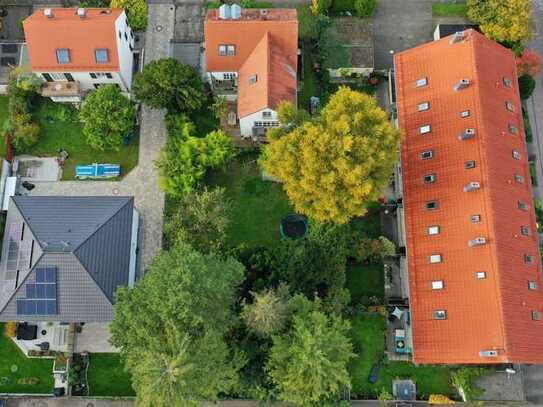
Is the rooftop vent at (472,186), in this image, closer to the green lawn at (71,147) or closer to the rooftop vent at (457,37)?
the rooftop vent at (457,37)

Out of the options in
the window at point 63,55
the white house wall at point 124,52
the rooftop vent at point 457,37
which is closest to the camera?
the rooftop vent at point 457,37

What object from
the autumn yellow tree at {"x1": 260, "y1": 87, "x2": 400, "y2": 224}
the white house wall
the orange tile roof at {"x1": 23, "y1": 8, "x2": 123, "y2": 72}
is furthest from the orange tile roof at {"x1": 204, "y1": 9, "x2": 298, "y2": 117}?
the orange tile roof at {"x1": 23, "y1": 8, "x2": 123, "y2": 72}

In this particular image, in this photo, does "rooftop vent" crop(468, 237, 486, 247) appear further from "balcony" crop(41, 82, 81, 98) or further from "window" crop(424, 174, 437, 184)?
"balcony" crop(41, 82, 81, 98)

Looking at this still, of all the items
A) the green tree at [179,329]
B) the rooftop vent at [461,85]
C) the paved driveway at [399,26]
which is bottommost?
the green tree at [179,329]

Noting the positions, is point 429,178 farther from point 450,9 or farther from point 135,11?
point 135,11

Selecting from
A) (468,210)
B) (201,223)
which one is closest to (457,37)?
(468,210)

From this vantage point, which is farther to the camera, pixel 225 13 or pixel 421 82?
pixel 225 13

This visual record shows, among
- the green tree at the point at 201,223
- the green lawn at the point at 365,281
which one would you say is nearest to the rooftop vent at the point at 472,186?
the green lawn at the point at 365,281
